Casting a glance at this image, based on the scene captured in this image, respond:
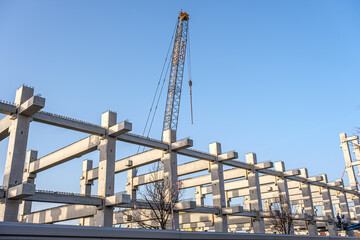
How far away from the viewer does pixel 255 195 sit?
46781 mm

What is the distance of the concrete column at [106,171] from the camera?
98.1 ft

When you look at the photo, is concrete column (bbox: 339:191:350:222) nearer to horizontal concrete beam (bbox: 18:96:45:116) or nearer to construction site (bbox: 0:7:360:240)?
construction site (bbox: 0:7:360:240)

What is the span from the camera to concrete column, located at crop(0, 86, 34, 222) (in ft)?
80.0

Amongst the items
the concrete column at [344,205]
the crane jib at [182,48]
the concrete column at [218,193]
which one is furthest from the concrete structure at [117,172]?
the crane jib at [182,48]

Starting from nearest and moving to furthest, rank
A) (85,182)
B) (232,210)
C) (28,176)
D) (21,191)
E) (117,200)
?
(21,191) < (117,200) < (232,210) < (28,176) < (85,182)

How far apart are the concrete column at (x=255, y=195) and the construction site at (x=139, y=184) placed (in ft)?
0.46

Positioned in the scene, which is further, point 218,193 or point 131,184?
point 131,184

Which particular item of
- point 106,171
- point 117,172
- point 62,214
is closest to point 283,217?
point 117,172

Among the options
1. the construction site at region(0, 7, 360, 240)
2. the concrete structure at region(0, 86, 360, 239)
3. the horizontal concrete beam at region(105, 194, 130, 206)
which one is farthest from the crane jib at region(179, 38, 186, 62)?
the horizontal concrete beam at region(105, 194, 130, 206)

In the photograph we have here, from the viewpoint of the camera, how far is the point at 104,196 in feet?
98.7

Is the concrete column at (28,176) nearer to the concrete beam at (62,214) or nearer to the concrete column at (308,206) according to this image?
the concrete beam at (62,214)

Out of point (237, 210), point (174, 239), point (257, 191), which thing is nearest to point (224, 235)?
point (174, 239)

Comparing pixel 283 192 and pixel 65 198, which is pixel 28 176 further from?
pixel 283 192

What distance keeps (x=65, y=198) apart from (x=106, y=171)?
4.32m
